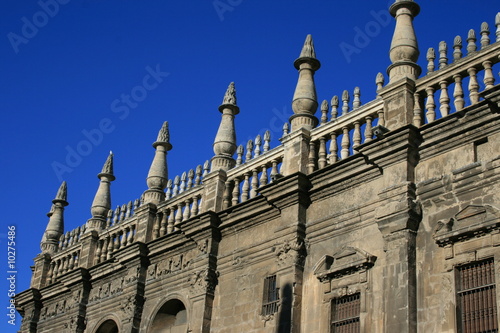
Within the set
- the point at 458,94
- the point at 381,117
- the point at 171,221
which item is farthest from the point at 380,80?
the point at 171,221

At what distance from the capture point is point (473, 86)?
14.4 metres

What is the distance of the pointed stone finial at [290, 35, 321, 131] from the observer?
58.9ft

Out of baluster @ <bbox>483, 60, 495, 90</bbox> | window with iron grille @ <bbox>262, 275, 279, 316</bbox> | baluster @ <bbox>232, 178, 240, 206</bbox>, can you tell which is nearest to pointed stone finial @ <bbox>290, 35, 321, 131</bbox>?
baluster @ <bbox>232, 178, 240, 206</bbox>

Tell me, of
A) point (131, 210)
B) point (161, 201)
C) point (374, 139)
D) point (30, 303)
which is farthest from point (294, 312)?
point (30, 303)

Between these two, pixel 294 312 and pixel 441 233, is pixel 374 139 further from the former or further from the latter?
pixel 294 312

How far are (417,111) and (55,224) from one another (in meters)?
16.5

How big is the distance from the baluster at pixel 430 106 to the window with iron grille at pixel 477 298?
302 centimetres

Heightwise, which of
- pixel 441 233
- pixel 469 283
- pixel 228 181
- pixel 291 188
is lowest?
pixel 469 283

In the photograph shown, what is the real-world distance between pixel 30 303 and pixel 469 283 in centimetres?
1731

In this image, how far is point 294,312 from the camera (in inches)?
623

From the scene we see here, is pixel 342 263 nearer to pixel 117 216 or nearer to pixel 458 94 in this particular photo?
pixel 458 94

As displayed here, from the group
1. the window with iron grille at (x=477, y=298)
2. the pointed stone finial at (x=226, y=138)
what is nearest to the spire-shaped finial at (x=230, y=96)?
the pointed stone finial at (x=226, y=138)

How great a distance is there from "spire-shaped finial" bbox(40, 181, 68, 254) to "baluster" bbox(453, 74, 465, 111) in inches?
679

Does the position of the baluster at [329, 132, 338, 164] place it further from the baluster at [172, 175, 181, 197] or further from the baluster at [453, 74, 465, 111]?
the baluster at [172, 175, 181, 197]
